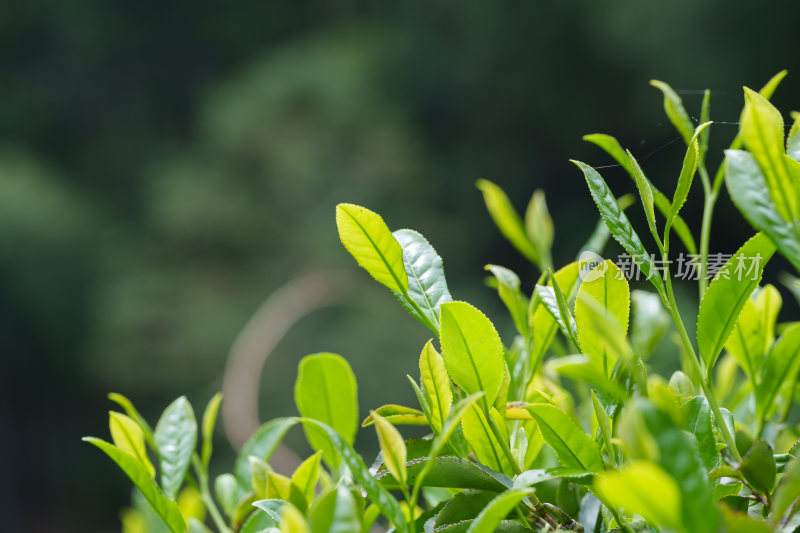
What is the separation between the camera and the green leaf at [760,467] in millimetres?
168

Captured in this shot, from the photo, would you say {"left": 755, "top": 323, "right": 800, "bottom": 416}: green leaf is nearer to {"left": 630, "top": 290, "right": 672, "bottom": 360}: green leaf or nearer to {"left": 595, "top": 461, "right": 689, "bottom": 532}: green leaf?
{"left": 630, "top": 290, "right": 672, "bottom": 360}: green leaf

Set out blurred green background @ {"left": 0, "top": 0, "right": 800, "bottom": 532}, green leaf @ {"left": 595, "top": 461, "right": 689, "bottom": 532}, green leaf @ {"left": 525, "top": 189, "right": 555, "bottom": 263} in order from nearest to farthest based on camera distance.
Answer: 1. green leaf @ {"left": 595, "top": 461, "right": 689, "bottom": 532}
2. green leaf @ {"left": 525, "top": 189, "right": 555, "bottom": 263}
3. blurred green background @ {"left": 0, "top": 0, "right": 800, "bottom": 532}

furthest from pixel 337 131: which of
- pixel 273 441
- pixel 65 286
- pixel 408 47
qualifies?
pixel 273 441

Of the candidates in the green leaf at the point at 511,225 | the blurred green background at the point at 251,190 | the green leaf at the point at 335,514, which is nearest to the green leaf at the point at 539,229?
the green leaf at the point at 511,225

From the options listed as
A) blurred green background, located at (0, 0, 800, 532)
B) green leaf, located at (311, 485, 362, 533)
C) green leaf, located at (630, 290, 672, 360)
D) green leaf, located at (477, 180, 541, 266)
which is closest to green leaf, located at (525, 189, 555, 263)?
green leaf, located at (477, 180, 541, 266)

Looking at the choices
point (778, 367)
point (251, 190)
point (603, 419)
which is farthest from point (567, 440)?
point (251, 190)

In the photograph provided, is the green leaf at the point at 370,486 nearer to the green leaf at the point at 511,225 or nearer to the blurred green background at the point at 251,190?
the green leaf at the point at 511,225

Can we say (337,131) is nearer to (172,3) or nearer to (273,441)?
(172,3)

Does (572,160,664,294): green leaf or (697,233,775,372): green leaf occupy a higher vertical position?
(572,160,664,294): green leaf

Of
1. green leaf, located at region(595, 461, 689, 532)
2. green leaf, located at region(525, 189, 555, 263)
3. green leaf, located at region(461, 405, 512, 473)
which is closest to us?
green leaf, located at region(595, 461, 689, 532)

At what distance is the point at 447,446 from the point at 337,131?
3775mm

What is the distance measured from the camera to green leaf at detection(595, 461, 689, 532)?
10cm

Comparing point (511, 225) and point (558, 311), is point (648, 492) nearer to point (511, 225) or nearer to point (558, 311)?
point (558, 311)

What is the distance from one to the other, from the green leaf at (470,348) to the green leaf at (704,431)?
2.2 inches
